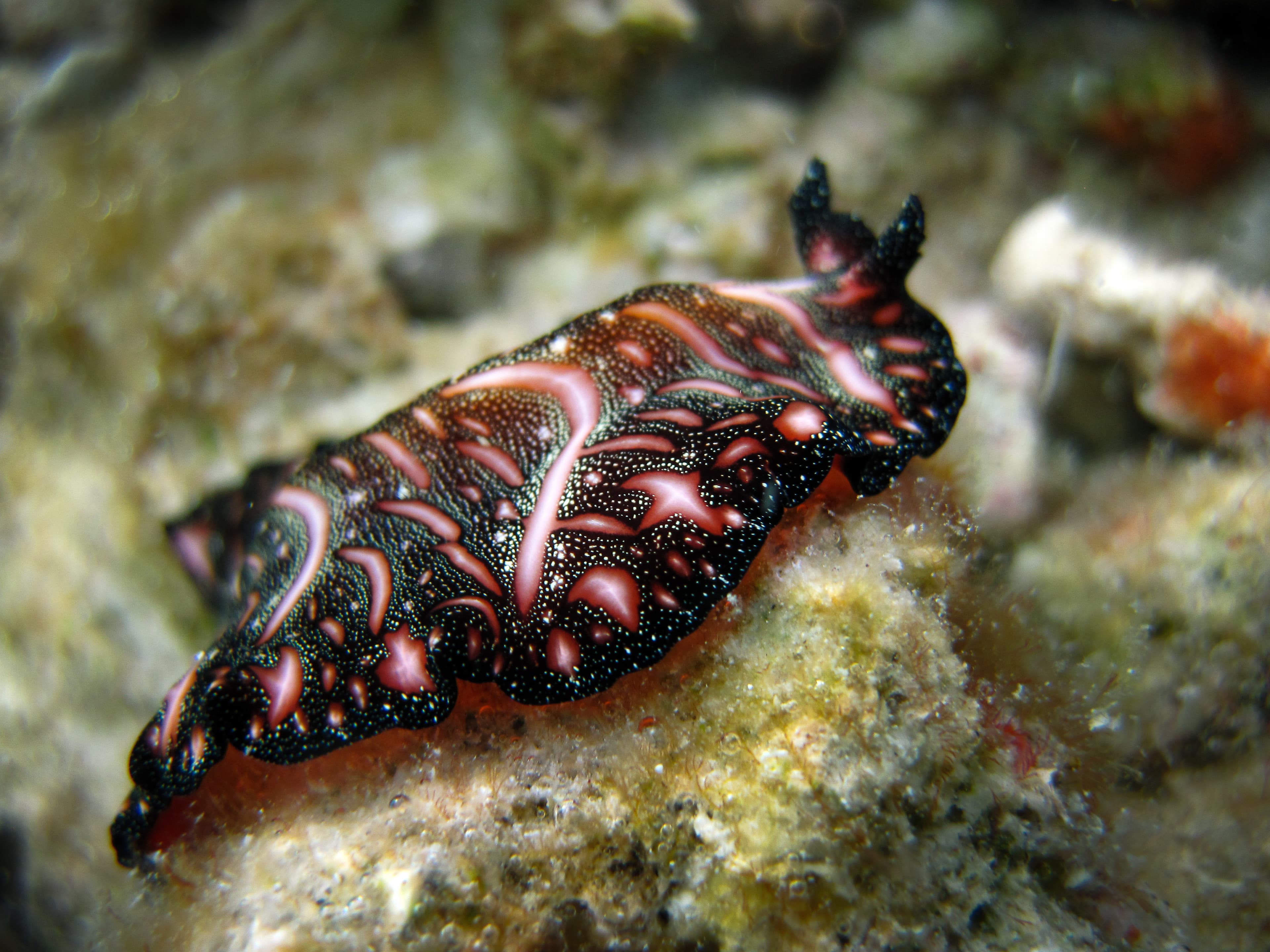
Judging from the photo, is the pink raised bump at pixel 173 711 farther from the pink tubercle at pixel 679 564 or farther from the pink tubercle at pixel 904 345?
the pink tubercle at pixel 904 345

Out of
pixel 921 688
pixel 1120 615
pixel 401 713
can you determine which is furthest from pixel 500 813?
pixel 1120 615

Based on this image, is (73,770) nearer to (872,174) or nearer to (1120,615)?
(1120,615)

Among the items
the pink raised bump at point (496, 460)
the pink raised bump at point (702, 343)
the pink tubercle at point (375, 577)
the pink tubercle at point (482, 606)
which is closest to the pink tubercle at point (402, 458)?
the pink raised bump at point (496, 460)

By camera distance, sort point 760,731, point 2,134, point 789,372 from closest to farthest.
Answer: point 760,731 → point 789,372 → point 2,134

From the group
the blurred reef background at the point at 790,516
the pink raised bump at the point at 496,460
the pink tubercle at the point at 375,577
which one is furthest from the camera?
the pink raised bump at the point at 496,460

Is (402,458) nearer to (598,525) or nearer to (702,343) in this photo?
(598,525)

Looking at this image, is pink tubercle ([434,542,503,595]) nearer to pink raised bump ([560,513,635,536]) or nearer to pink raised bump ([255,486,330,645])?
pink raised bump ([560,513,635,536])

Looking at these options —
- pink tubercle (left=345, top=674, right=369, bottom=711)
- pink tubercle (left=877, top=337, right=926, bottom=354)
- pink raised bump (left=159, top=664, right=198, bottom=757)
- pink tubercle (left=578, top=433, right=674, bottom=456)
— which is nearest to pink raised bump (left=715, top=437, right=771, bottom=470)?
pink tubercle (left=578, top=433, right=674, bottom=456)
